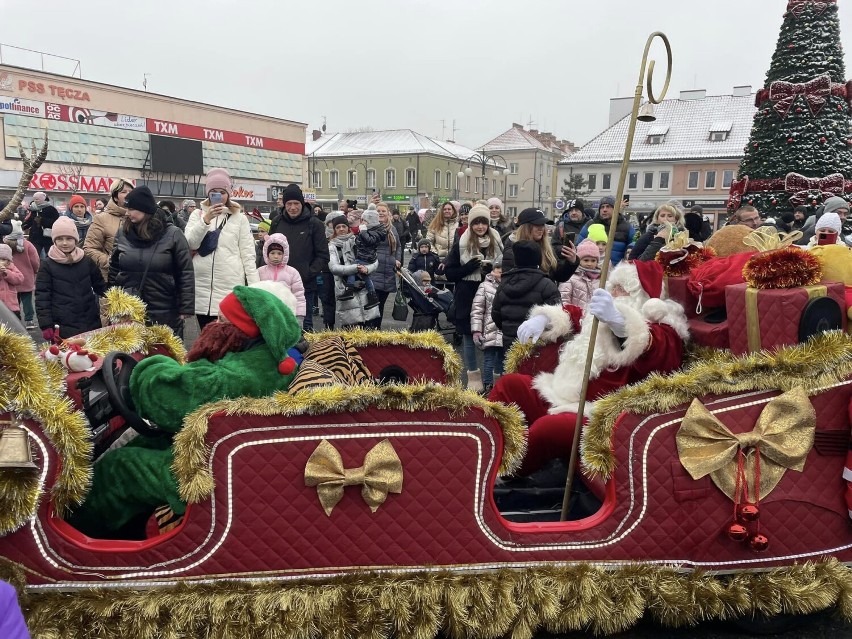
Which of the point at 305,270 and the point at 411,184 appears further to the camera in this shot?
the point at 411,184

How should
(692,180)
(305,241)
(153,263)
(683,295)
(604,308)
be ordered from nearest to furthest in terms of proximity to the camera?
1. (604,308)
2. (683,295)
3. (153,263)
4. (305,241)
5. (692,180)

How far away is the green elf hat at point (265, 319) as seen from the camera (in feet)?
7.50

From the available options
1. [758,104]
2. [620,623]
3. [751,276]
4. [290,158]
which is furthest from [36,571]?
[290,158]

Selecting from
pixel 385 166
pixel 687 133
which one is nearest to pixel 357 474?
pixel 687 133

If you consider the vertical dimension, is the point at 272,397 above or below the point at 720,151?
below

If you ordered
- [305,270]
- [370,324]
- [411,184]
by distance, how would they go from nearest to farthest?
[305,270] → [370,324] → [411,184]

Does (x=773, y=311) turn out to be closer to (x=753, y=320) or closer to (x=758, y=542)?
(x=753, y=320)

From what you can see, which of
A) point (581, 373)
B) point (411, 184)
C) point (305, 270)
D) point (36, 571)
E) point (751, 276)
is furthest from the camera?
point (411, 184)

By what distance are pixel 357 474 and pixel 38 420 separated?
3.41ft

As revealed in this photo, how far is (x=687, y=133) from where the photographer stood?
4044cm

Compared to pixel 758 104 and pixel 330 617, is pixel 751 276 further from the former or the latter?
pixel 758 104

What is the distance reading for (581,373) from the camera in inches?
121

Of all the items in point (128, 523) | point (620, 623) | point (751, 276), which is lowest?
point (620, 623)

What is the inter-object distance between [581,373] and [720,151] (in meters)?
40.6
